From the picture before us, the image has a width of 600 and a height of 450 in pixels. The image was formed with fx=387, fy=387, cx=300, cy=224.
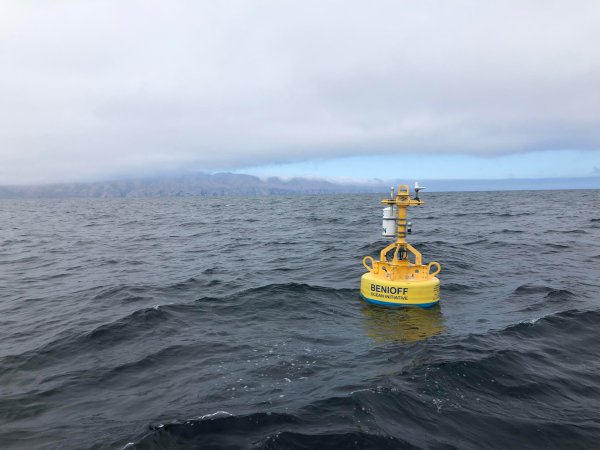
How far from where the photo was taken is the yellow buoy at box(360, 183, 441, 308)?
40.1ft

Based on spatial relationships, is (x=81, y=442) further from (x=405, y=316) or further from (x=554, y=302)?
(x=554, y=302)

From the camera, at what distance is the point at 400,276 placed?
13094 millimetres

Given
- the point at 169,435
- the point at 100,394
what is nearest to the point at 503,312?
the point at 169,435

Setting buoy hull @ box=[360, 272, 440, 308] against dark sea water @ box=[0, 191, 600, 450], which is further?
buoy hull @ box=[360, 272, 440, 308]

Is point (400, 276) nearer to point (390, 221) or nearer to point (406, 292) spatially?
point (406, 292)

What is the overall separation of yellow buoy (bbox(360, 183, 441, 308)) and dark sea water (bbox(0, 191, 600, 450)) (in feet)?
1.55

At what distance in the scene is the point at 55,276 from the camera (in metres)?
18.8

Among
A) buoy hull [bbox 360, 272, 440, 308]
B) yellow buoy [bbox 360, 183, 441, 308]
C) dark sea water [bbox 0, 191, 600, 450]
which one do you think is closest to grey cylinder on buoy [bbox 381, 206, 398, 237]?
yellow buoy [bbox 360, 183, 441, 308]

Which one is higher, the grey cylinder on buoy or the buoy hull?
the grey cylinder on buoy

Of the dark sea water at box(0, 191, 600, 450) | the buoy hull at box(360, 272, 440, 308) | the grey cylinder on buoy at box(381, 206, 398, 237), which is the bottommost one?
the dark sea water at box(0, 191, 600, 450)

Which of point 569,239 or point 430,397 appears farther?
point 569,239

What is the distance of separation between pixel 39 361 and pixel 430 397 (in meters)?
9.08

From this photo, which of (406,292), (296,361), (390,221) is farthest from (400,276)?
(296,361)

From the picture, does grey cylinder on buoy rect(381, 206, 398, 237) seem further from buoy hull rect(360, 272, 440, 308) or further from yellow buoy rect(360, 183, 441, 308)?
buoy hull rect(360, 272, 440, 308)
